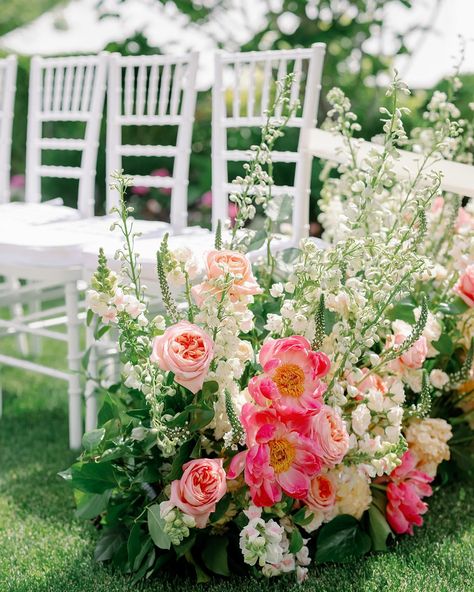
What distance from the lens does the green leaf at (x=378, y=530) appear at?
192cm

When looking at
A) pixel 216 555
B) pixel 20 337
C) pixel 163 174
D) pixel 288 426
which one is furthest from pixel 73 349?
pixel 163 174

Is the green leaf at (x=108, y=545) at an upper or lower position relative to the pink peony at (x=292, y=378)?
lower

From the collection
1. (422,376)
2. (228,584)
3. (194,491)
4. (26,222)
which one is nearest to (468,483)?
(422,376)

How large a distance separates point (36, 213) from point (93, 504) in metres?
1.56

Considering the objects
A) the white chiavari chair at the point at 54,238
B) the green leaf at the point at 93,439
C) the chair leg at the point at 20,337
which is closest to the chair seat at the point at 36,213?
the white chiavari chair at the point at 54,238

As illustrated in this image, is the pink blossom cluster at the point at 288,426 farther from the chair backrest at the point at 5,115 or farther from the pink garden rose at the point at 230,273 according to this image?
the chair backrest at the point at 5,115

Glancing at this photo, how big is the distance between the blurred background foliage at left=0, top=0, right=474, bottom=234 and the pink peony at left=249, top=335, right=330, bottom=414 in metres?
2.92

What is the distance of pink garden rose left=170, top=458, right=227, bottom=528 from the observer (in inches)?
65.6

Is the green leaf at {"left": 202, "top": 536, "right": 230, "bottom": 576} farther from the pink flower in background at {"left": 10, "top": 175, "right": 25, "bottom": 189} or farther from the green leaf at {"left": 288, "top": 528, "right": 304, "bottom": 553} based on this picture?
the pink flower in background at {"left": 10, "top": 175, "right": 25, "bottom": 189}

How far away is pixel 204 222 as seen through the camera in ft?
19.1

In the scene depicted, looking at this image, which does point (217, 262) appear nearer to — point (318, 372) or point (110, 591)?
point (318, 372)

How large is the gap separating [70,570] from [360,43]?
12.1ft

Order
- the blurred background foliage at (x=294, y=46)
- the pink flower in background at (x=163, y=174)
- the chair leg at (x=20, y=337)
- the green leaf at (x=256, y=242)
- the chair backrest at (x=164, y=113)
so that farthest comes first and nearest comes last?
1. the pink flower in background at (x=163, y=174)
2. the blurred background foliage at (x=294, y=46)
3. the chair leg at (x=20, y=337)
4. the chair backrest at (x=164, y=113)
5. the green leaf at (x=256, y=242)

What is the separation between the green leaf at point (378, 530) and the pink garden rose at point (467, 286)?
557 millimetres
